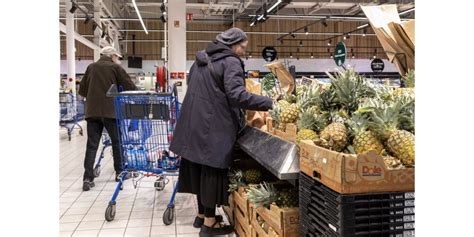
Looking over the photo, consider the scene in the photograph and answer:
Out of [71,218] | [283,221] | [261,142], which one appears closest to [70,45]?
[71,218]

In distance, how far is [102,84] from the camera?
208 inches

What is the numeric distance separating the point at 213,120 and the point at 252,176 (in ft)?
1.91

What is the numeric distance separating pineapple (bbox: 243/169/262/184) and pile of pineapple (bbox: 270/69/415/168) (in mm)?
882

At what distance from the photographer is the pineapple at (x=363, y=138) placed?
187 centimetres

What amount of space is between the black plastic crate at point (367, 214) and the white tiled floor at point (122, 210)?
2079 millimetres

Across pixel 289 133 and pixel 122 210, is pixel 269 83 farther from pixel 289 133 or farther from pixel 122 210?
pixel 122 210

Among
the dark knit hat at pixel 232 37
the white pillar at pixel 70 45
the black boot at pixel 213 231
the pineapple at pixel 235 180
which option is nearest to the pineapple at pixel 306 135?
the pineapple at pixel 235 180

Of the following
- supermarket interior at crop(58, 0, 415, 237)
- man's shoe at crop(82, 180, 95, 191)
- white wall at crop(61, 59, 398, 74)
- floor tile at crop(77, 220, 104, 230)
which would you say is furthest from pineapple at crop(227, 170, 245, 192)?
white wall at crop(61, 59, 398, 74)

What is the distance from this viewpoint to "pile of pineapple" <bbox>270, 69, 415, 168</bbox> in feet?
6.05

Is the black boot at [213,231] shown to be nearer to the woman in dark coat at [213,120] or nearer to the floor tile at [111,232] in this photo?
the woman in dark coat at [213,120]

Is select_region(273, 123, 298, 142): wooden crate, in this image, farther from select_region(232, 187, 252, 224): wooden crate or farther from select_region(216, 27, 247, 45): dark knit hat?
select_region(216, 27, 247, 45): dark knit hat

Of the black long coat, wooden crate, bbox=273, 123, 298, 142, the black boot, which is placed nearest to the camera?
wooden crate, bbox=273, 123, 298, 142
